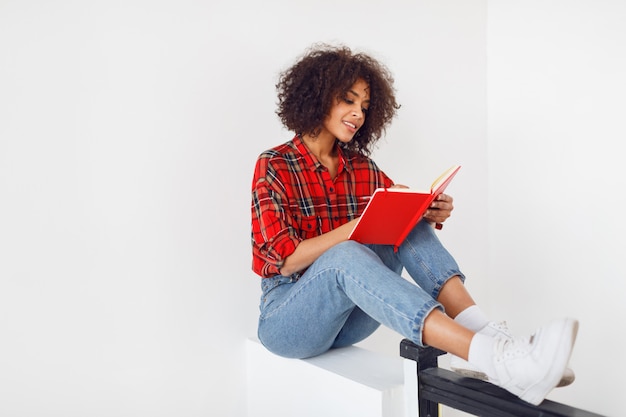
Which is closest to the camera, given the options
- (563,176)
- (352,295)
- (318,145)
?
(352,295)

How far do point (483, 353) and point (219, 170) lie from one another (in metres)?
1.22

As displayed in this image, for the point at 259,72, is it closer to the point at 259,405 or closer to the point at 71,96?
the point at 71,96

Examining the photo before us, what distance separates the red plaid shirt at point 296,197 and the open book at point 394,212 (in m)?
0.21

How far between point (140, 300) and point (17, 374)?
404 mm

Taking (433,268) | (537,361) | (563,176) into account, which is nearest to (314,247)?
(433,268)

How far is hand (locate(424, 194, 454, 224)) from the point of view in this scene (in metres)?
1.54

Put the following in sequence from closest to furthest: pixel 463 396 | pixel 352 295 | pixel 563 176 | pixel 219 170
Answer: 1. pixel 463 396
2. pixel 352 295
3. pixel 219 170
4. pixel 563 176

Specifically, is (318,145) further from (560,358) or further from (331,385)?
(560,358)

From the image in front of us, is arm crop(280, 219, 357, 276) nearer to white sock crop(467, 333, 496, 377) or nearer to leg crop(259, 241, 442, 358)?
leg crop(259, 241, 442, 358)

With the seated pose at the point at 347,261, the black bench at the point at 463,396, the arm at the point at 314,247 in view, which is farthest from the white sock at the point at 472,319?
the arm at the point at 314,247

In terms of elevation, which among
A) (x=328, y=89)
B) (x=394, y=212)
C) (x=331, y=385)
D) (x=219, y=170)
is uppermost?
(x=328, y=89)

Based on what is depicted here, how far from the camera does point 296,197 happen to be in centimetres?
170

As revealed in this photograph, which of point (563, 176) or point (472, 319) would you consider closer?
point (472, 319)

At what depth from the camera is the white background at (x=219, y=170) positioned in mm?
1694
